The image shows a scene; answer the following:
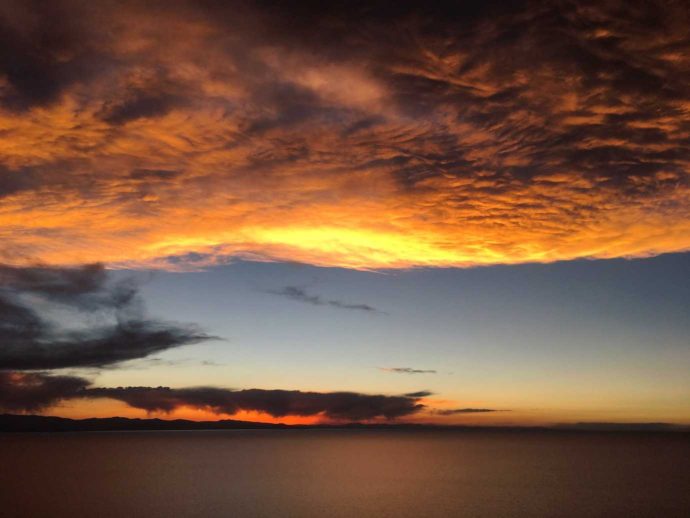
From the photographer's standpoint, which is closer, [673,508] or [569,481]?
[673,508]

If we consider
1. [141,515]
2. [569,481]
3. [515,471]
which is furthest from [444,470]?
[141,515]

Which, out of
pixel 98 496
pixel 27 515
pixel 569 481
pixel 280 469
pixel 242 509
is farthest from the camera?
pixel 280 469

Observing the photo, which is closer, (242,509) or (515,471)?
(242,509)

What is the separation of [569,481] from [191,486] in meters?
38.6

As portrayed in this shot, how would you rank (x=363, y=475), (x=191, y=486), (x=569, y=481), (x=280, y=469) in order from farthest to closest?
(x=280, y=469), (x=363, y=475), (x=569, y=481), (x=191, y=486)

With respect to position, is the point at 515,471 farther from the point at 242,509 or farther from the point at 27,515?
the point at 27,515

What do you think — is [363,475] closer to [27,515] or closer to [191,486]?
[191,486]

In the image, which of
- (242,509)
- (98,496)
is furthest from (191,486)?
(242,509)

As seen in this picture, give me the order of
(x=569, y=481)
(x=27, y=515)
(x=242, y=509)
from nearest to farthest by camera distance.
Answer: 1. (x=27, y=515)
2. (x=242, y=509)
3. (x=569, y=481)

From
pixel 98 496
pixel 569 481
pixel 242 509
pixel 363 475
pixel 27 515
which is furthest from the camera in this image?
pixel 363 475

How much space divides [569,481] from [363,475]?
23.3 meters

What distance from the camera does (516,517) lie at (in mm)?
41844

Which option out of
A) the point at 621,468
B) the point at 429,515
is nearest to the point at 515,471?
the point at 621,468

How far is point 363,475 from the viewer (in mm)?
76062
